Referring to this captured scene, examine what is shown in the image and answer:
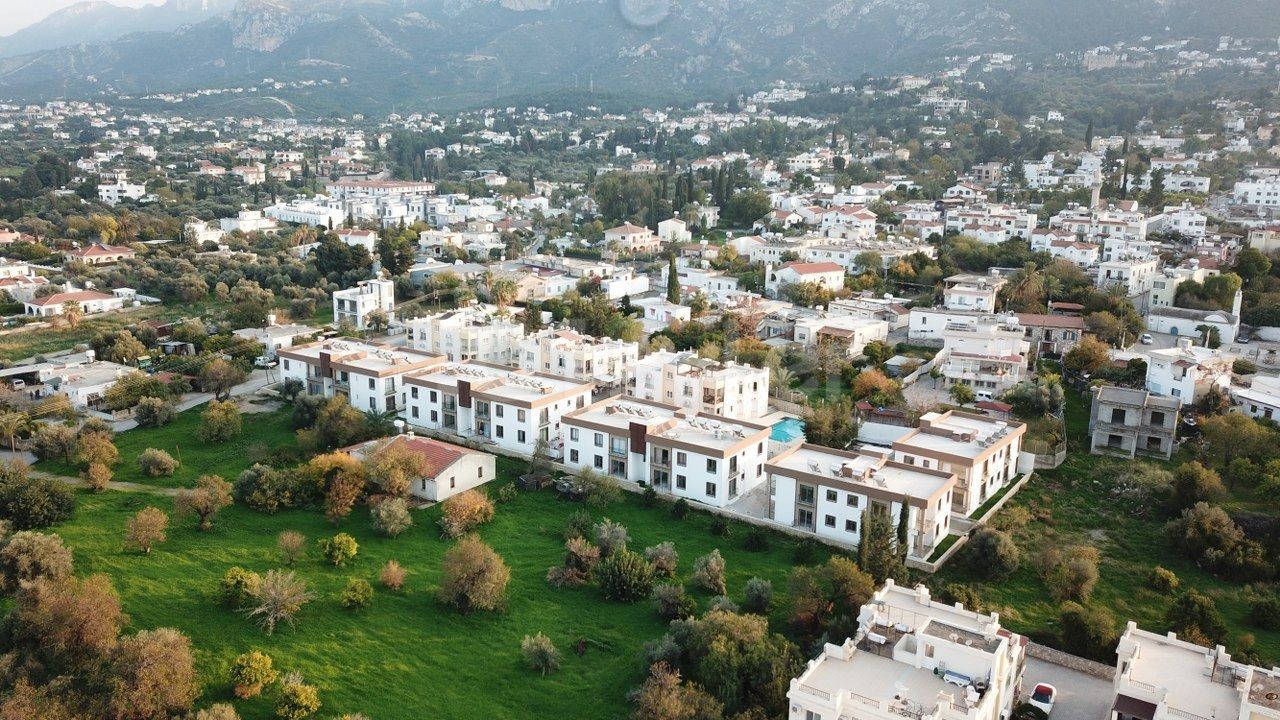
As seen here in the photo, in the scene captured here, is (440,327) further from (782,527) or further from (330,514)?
(782,527)

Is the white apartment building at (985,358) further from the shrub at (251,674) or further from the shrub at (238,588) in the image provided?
the shrub at (251,674)

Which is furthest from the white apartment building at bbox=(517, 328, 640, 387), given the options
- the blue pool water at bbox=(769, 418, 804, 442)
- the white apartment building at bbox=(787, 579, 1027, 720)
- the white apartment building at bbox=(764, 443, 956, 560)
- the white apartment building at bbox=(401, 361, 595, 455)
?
the white apartment building at bbox=(787, 579, 1027, 720)

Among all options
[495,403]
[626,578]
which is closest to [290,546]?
[626,578]

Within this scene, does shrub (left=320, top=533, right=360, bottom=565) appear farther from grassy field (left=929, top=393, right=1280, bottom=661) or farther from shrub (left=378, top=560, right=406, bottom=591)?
grassy field (left=929, top=393, right=1280, bottom=661)

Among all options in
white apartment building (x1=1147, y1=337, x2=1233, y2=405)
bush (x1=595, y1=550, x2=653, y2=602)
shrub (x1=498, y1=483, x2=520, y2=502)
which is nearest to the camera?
bush (x1=595, y1=550, x2=653, y2=602)

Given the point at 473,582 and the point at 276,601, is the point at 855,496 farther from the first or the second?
the point at 276,601

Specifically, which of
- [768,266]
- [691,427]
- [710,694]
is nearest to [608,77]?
[768,266]

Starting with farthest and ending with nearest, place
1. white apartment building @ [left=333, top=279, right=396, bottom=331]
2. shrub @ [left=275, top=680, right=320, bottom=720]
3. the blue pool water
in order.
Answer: white apartment building @ [left=333, top=279, right=396, bottom=331]
the blue pool water
shrub @ [left=275, top=680, right=320, bottom=720]
